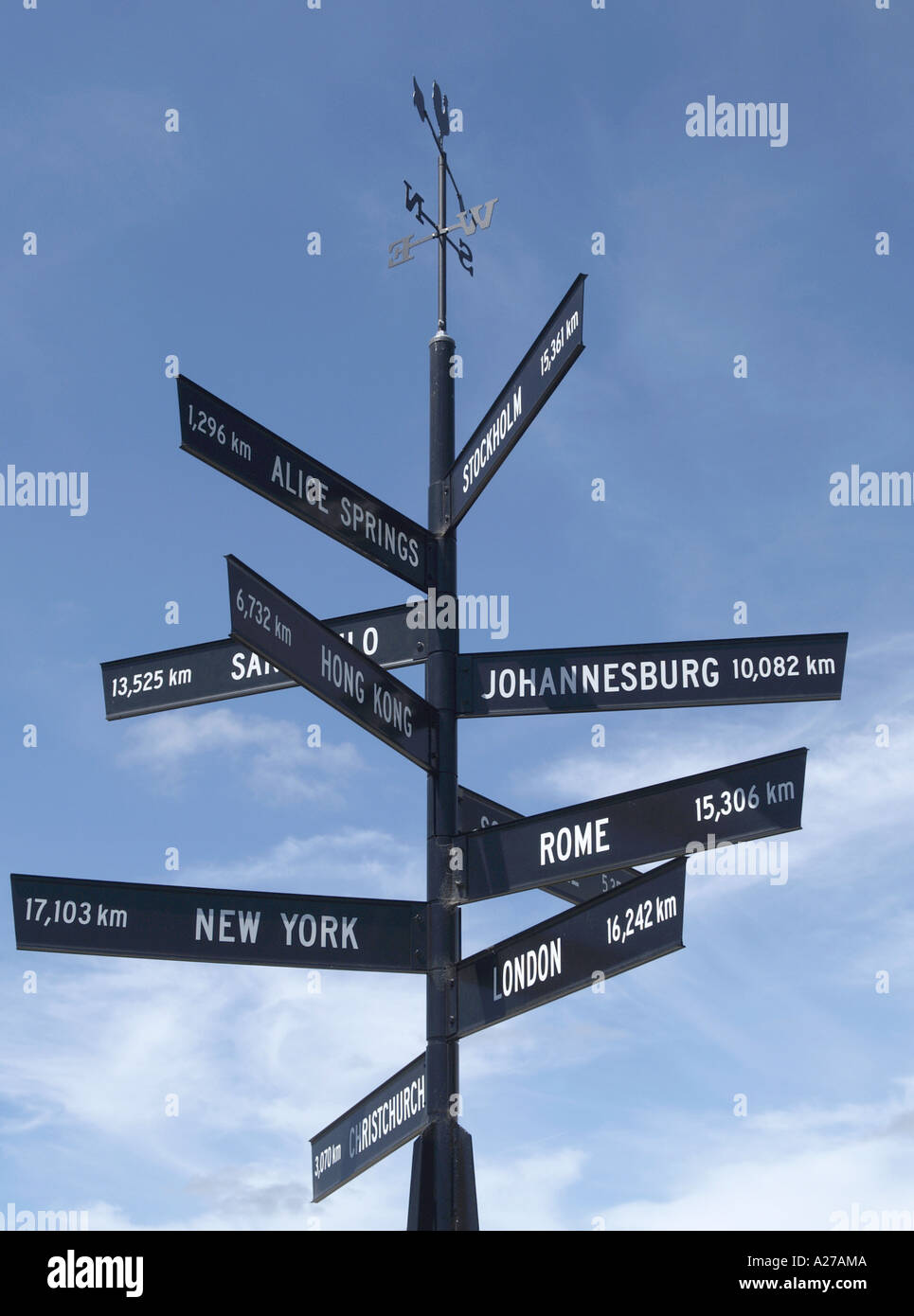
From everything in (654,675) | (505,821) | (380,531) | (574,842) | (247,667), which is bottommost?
(574,842)

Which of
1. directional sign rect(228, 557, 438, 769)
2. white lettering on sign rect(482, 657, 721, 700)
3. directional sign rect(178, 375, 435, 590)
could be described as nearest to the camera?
directional sign rect(228, 557, 438, 769)

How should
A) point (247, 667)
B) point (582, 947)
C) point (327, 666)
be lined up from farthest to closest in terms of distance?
point (247, 667) → point (327, 666) → point (582, 947)

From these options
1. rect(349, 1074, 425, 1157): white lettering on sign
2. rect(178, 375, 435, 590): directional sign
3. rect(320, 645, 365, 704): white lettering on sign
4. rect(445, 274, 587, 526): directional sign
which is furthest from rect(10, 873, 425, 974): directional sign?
rect(445, 274, 587, 526): directional sign

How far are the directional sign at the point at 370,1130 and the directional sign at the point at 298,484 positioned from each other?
249 cm

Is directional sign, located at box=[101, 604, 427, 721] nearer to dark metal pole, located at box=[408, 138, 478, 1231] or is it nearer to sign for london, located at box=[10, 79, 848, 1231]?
sign for london, located at box=[10, 79, 848, 1231]

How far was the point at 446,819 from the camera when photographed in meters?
6.80

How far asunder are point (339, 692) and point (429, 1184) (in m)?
2.21

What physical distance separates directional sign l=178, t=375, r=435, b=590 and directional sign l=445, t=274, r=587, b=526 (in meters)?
0.37

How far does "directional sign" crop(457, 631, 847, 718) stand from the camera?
22.4ft

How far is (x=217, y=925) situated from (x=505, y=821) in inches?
65.5

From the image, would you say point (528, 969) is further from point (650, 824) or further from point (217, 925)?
point (217, 925)

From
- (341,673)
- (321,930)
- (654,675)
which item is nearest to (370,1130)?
(321,930)
